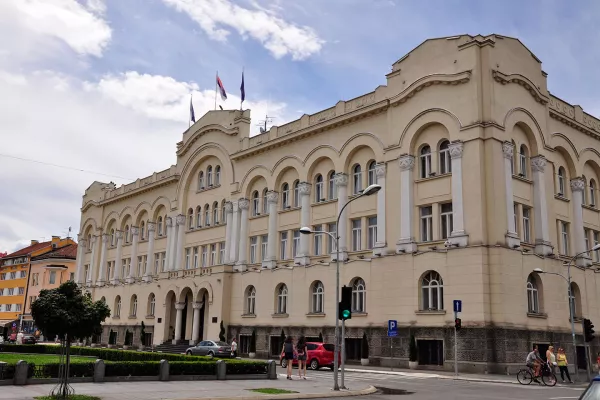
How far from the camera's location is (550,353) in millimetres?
28562

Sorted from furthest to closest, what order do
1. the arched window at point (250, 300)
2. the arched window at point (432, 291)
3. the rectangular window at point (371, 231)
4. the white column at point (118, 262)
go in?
the white column at point (118, 262), the arched window at point (250, 300), the rectangular window at point (371, 231), the arched window at point (432, 291)

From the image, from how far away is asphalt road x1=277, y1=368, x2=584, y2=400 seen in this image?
20.3 meters

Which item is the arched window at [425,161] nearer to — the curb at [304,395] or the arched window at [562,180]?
the arched window at [562,180]

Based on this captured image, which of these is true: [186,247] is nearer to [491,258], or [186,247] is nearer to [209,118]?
[209,118]

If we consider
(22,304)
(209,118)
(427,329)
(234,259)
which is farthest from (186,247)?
(22,304)

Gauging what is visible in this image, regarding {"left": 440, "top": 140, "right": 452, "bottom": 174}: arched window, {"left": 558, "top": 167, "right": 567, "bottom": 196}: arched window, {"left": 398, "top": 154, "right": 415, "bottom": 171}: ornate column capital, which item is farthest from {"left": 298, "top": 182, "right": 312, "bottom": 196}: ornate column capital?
{"left": 558, "top": 167, "right": 567, "bottom": 196}: arched window

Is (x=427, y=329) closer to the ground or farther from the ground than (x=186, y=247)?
closer to the ground

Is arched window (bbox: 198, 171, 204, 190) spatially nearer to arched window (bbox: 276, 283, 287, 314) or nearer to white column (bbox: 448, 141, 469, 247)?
arched window (bbox: 276, 283, 287, 314)

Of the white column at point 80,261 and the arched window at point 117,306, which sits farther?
the white column at point 80,261

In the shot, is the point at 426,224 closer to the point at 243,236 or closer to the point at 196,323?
the point at 243,236

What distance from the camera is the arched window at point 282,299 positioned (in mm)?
44366

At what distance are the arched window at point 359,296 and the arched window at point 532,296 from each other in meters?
9.63

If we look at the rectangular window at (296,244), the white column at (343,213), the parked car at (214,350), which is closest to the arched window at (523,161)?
the white column at (343,213)

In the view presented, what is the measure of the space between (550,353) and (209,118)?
36.5 meters
